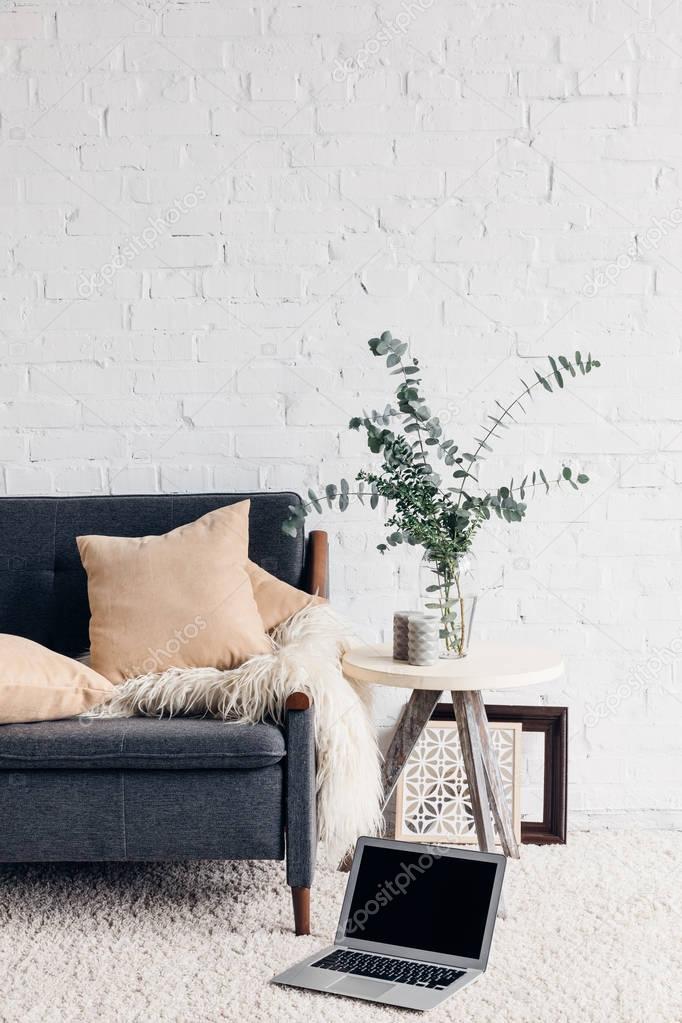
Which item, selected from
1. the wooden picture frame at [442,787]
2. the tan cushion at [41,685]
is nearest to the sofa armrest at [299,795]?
the tan cushion at [41,685]

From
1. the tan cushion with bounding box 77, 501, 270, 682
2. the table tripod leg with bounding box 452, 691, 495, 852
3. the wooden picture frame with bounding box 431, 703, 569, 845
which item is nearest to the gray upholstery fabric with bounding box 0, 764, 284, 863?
the tan cushion with bounding box 77, 501, 270, 682

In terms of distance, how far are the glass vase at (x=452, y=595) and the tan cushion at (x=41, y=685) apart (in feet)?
2.47

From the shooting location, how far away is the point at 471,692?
2.21 meters

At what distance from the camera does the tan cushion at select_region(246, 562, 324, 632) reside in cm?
244

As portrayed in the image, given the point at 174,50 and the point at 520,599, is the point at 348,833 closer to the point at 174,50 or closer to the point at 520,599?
the point at 520,599

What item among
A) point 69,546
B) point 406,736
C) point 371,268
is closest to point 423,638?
point 406,736

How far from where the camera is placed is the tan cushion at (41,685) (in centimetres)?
204

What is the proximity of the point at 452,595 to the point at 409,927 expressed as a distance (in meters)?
0.71

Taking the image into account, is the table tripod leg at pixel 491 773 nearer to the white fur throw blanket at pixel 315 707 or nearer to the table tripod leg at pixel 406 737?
the table tripod leg at pixel 406 737

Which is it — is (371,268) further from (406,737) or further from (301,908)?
(301,908)

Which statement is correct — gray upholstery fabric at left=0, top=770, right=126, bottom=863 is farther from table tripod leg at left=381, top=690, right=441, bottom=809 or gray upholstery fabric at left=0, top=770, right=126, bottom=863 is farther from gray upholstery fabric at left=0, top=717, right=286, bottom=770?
table tripod leg at left=381, top=690, right=441, bottom=809

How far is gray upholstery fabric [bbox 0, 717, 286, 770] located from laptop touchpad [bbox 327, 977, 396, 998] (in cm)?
43

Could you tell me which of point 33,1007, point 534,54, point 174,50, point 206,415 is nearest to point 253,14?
point 174,50

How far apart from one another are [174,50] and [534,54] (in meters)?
0.98
